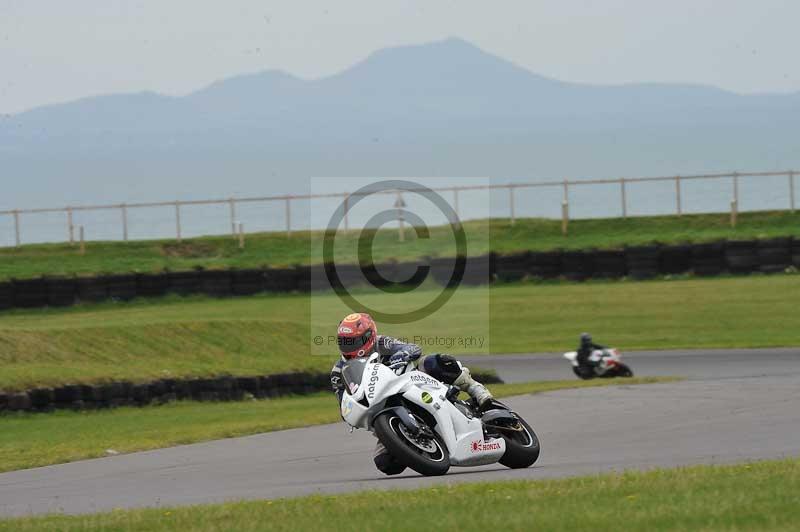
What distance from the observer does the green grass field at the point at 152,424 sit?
1436 cm

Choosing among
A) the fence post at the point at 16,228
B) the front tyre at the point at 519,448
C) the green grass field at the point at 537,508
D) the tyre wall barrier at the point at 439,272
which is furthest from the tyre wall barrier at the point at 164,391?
the fence post at the point at 16,228

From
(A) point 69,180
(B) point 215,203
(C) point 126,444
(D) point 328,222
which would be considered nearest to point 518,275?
(D) point 328,222

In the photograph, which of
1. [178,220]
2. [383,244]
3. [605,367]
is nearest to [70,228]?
[178,220]

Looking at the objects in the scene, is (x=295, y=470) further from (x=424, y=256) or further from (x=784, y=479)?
(x=424, y=256)

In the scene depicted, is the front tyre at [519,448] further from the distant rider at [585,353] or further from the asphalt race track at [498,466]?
the distant rider at [585,353]

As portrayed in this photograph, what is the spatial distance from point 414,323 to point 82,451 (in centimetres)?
1891

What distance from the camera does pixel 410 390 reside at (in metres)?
10.3

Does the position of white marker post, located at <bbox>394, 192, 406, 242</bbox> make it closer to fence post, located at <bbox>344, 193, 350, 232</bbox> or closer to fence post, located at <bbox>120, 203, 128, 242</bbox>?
fence post, located at <bbox>344, 193, 350, 232</bbox>

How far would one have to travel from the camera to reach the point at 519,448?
10.9 meters

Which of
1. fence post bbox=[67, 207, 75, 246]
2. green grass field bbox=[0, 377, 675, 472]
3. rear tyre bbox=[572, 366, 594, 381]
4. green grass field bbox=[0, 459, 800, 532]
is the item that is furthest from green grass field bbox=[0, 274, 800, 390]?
green grass field bbox=[0, 459, 800, 532]

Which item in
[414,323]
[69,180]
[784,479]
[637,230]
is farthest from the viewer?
[69,180]

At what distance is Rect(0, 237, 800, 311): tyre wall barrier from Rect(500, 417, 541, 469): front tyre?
23660mm

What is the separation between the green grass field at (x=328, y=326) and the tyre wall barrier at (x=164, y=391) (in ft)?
0.66

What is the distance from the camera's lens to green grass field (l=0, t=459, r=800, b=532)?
7500 millimetres
